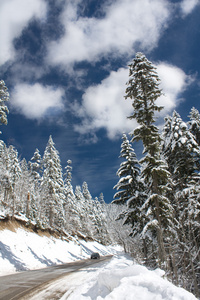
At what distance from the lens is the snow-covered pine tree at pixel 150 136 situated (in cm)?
1256

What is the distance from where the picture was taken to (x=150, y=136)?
1372cm

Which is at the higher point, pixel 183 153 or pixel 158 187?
pixel 183 153

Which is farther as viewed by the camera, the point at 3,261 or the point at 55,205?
the point at 55,205

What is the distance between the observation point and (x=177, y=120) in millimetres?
17344

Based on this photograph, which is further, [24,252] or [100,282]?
[24,252]

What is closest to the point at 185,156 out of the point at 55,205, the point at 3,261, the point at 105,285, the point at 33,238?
Result: the point at 105,285

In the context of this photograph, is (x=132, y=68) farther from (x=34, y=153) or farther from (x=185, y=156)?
(x=34, y=153)

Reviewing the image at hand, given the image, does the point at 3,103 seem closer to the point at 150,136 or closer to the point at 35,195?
the point at 150,136

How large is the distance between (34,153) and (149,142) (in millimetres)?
46699

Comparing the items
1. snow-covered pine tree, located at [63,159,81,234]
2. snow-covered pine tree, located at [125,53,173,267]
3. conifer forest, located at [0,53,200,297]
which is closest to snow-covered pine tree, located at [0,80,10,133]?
conifer forest, located at [0,53,200,297]

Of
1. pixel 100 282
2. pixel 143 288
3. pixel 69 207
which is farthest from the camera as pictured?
pixel 69 207

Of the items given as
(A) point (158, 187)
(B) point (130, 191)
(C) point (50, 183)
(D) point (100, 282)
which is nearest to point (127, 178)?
(B) point (130, 191)

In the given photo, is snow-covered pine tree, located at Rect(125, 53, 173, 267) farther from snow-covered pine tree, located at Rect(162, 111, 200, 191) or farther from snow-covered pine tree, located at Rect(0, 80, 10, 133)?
snow-covered pine tree, located at Rect(0, 80, 10, 133)

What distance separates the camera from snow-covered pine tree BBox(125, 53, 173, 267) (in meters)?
12.6
